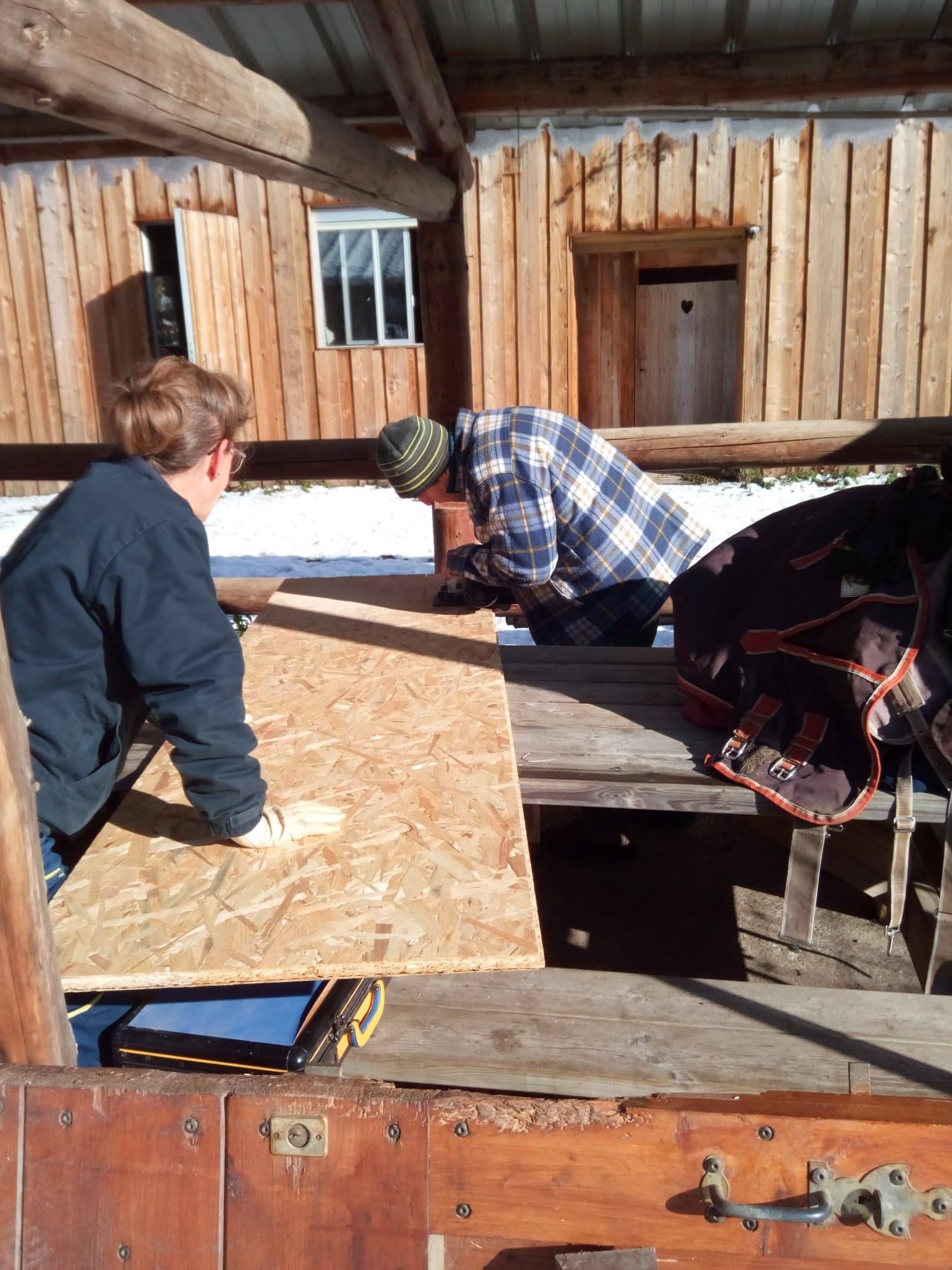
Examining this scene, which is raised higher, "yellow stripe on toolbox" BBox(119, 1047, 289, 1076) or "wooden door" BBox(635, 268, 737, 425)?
"wooden door" BBox(635, 268, 737, 425)

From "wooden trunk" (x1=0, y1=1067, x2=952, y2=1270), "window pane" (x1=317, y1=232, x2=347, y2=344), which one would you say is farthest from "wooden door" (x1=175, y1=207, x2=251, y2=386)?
"wooden trunk" (x1=0, y1=1067, x2=952, y2=1270)

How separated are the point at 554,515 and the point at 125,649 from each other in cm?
193

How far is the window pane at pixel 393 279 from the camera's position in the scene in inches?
405

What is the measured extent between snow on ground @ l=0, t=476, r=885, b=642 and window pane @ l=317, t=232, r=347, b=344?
5.45 feet

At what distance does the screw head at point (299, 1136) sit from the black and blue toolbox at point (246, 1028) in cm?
37

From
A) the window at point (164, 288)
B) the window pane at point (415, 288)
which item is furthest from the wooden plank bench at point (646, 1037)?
the window at point (164, 288)

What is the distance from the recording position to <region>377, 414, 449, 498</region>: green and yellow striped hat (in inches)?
138

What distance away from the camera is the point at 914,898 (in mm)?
2912

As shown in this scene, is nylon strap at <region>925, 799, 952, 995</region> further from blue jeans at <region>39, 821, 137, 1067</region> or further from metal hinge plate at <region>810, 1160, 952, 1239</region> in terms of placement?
blue jeans at <region>39, 821, 137, 1067</region>

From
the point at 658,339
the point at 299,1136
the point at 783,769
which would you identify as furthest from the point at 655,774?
the point at 658,339

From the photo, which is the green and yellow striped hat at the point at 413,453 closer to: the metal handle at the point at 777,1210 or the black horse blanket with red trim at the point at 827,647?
the black horse blanket with red trim at the point at 827,647

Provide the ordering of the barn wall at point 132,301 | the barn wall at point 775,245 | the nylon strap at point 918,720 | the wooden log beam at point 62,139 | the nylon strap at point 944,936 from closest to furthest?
the nylon strap at point 918,720, the nylon strap at point 944,936, the wooden log beam at point 62,139, the barn wall at point 775,245, the barn wall at point 132,301

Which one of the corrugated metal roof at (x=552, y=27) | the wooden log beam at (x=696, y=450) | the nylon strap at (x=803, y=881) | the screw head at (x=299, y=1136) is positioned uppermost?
the corrugated metal roof at (x=552, y=27)

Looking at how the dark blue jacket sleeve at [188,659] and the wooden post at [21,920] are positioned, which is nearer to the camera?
the wooden post at [21,920]
